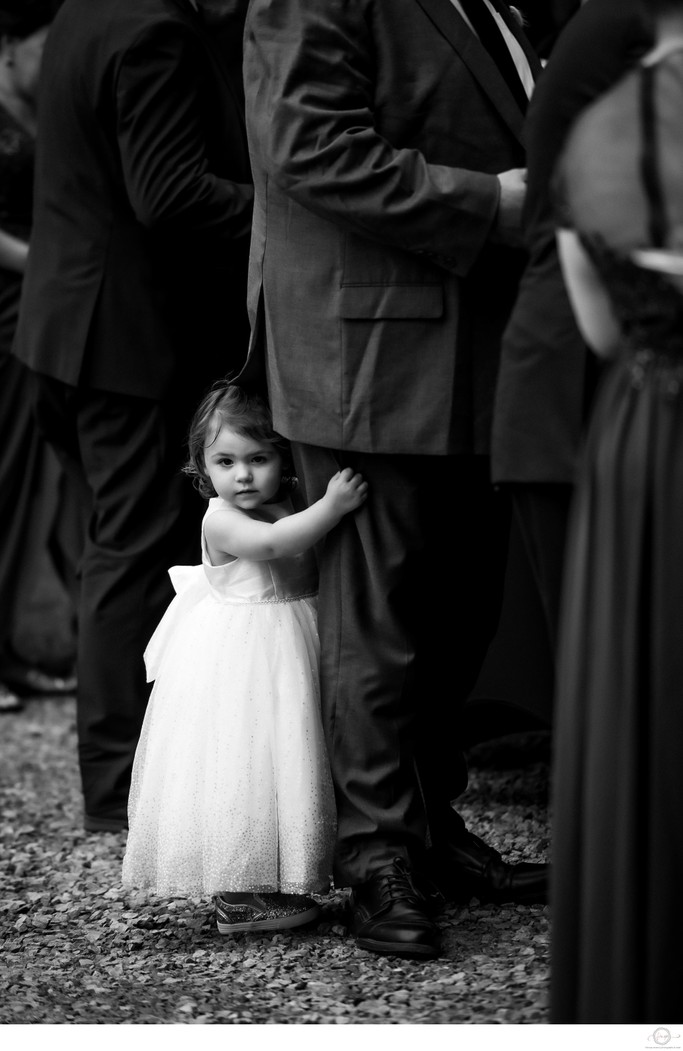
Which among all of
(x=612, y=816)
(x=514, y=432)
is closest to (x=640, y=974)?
(x=612, y=816)

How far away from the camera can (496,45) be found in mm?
2916

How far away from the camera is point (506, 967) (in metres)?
2.90

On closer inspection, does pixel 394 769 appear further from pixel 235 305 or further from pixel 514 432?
pixel 235 305

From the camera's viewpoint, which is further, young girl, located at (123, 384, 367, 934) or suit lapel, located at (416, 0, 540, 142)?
young girl, located at (123, 384, 367, 934)

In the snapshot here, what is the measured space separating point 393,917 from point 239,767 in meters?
0.42

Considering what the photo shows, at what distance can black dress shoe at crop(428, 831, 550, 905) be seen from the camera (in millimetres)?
3244

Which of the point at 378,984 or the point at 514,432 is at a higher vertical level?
the point at 514,432

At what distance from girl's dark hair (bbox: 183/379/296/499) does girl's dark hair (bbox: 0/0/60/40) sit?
2.11m

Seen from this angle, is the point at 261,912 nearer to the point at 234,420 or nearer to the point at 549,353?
the point at 234,420

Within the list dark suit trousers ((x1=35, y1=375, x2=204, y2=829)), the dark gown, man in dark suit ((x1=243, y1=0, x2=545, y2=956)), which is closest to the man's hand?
man in dark suit ((x1=243, y1=0, x2=545, y2=956))

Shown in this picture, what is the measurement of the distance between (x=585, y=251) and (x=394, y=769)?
1.31 m

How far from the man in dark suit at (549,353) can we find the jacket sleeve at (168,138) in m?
1.41

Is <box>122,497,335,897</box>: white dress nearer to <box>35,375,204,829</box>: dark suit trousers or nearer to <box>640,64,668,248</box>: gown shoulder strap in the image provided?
<box>35,375,204,829</box>: dark suit trousers

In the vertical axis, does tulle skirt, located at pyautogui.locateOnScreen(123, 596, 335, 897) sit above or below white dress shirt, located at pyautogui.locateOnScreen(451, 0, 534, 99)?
below
